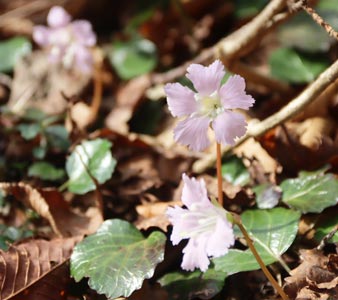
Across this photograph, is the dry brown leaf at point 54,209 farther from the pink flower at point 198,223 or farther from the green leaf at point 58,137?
the pink flower at point 198,223

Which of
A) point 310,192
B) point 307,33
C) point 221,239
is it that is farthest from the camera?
point 307,33

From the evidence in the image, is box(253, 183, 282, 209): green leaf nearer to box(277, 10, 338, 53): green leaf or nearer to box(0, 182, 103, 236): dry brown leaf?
box(0, 182, 103, 236): dry brown leaf

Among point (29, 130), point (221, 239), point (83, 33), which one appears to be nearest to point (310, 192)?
point (221, 239)

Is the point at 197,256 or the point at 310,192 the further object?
the point at 310,192

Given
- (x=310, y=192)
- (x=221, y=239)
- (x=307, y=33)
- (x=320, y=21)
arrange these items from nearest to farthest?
(x=221, y=239) < (x=320, y=21) < (x=310, y=192) < (x=307, y=33)

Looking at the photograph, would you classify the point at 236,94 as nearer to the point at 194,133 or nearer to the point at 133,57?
the point at 194,133

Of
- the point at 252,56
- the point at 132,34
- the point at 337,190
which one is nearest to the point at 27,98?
the point at 132,34
